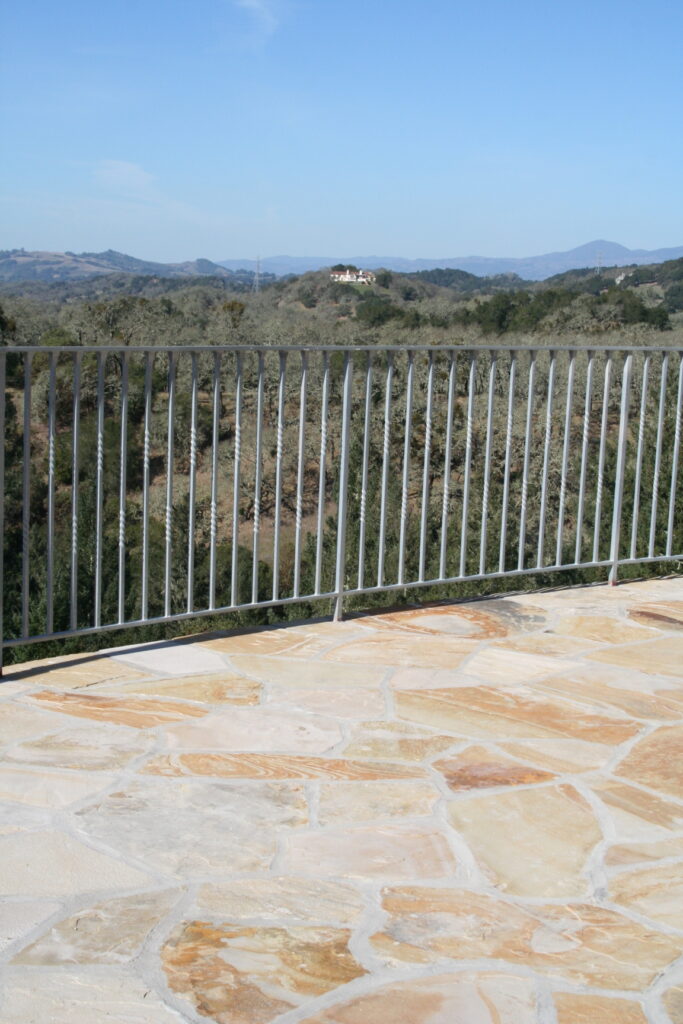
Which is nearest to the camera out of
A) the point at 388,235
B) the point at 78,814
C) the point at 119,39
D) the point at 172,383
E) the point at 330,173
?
the point at 78,814

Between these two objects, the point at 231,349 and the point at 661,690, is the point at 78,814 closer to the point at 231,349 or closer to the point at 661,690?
the point at 231,349

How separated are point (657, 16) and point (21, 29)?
61.3ft

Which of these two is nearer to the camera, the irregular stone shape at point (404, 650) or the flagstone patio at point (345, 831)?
the flagstone patio at point (345, 831)

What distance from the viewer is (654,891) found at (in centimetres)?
264

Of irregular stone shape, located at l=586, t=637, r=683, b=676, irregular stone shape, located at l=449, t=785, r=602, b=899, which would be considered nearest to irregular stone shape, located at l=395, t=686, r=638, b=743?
irregular stone shape, located at l=449, t=785, r=602, b=899

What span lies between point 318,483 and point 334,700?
23.8 ft

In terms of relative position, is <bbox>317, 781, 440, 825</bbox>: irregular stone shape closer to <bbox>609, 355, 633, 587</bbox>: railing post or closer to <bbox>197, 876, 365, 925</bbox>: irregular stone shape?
<bbox>197, 876, 365, 925</bbox>: irregular stone shape

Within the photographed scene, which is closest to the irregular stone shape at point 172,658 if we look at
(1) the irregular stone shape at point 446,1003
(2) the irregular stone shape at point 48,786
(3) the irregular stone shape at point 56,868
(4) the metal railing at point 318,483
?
(4) the metal railing at point 318,483

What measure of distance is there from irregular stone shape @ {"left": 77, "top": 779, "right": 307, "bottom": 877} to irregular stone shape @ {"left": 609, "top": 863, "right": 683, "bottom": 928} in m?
0.86

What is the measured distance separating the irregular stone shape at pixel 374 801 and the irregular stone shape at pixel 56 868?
1.96ft

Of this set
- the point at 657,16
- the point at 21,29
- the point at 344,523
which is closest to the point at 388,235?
the point at 21,29

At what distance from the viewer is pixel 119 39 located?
110 ft

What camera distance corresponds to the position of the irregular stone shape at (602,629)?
4820 mm

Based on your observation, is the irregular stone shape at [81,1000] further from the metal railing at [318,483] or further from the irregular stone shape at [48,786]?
the metal railing at [318,483]
